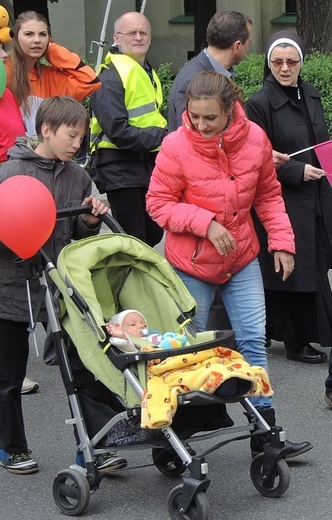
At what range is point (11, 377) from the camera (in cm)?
520

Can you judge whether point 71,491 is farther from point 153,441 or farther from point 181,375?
point 181,375

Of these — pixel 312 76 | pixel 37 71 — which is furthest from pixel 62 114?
pixel 312 76

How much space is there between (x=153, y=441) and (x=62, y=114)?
1437 mm

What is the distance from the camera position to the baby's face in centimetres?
475

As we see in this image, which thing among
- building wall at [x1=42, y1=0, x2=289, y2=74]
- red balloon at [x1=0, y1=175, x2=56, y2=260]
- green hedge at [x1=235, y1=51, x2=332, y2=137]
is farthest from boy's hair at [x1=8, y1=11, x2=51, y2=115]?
building wall at [x1=42, y1=0, x2=289, y2=74]

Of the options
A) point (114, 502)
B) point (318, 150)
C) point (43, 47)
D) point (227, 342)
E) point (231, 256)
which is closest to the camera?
point (227, 342)

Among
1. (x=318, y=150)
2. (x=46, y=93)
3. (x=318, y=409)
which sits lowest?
(x=318, y=409)

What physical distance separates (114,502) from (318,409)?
65.8 inches

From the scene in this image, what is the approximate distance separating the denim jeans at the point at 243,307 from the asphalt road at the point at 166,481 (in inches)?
20.4

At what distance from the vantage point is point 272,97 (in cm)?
677

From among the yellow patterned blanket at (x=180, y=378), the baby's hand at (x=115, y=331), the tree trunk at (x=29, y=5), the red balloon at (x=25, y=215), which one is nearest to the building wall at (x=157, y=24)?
the tree trunk at (x=29, y=5)

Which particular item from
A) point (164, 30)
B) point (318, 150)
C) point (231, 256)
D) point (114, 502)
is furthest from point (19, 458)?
point (164, 30)

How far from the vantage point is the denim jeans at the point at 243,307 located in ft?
17.5

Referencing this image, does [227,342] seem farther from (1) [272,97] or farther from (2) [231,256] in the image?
(1) [272,97]
